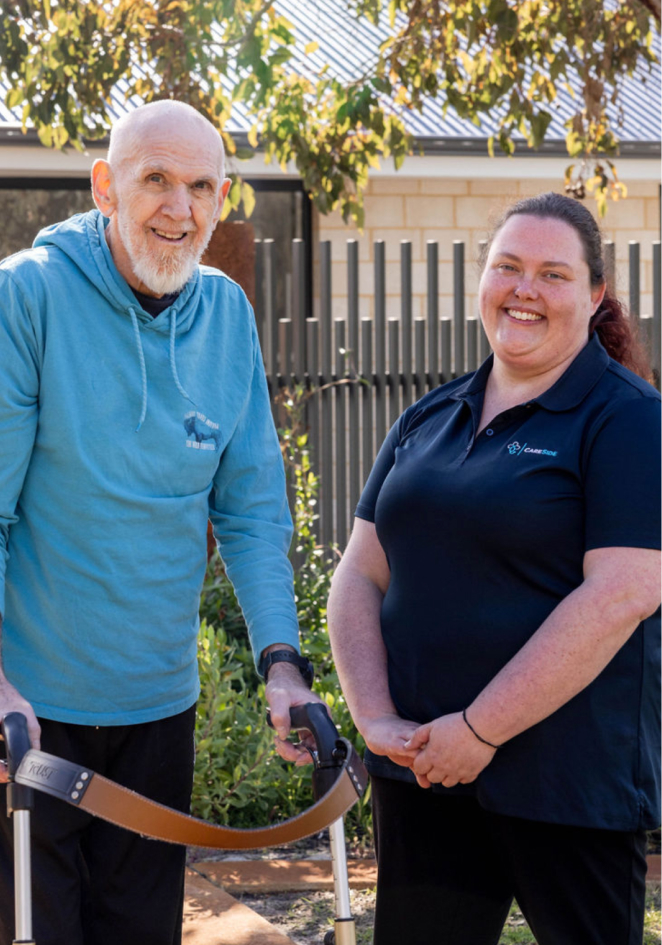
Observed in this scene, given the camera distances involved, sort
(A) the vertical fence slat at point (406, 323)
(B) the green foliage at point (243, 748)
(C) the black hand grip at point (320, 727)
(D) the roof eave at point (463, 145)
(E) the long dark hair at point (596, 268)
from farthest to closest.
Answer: (D) the roof eave at point (463, 145)
(A) the vertical fence slat at point (406, 323)
(B) the green foliage at point (243, 748)
(E) the long dark hair at point (596, 268)
(C) the black hand grip at point (320, 727)

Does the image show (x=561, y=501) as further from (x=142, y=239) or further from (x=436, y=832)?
(x=142, y=239)

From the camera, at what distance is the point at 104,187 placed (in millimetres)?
2689

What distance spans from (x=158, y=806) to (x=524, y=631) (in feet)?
2.75

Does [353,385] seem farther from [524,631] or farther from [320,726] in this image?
[320,726]

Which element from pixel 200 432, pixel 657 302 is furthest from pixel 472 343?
pixel 200 432

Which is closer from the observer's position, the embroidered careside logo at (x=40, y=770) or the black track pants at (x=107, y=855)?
the embroidered careside logo at (x=40, y=770)

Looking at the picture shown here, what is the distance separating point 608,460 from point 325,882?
249 centimetres

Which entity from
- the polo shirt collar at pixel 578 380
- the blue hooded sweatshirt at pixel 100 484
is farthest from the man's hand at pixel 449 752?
the polo shirt collar at pixel 578 380

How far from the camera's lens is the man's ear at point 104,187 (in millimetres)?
2672

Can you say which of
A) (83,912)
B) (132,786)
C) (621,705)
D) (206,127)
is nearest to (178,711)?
(132,786)

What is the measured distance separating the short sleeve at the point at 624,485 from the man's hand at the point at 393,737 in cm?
56

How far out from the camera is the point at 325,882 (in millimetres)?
4465

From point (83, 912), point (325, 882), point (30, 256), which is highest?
point (30, 256)

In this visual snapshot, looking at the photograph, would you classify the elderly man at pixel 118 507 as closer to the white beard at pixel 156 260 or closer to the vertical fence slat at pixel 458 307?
the white beard at pixel 156 260
